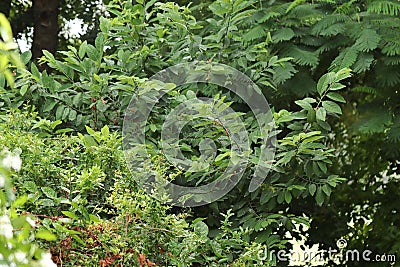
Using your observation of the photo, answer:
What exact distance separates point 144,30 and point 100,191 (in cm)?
124

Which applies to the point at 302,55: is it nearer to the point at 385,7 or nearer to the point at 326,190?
the point at 385,7

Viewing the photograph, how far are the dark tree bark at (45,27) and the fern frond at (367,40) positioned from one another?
3.12m

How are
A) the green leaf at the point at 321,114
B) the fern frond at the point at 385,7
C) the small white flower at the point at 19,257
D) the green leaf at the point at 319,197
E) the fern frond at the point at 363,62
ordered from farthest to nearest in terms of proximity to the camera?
the fern frond at the point at 385,7 → the fern frond at the point at 363,62 → the green leaf at the point at 319,197 → the green leaf at the point at 321,114 → the small white flower at the point at 19,257

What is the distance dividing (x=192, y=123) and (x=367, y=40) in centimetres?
111

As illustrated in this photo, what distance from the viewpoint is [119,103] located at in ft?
11.1

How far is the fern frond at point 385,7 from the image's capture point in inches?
142

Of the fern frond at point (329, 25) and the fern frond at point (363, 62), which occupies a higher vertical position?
the fern frond at point (329, 25)

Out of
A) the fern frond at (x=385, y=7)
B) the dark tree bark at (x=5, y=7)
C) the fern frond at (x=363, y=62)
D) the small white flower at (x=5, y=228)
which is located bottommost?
the small white flower at (x=5, y=228)

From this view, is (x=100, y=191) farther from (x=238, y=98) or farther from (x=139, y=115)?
(x=238, y=98)

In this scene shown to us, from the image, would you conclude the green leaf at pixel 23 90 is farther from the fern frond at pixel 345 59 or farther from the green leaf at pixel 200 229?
the fern frond at pixel 345 59

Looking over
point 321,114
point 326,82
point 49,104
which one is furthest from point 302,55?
point 49,104

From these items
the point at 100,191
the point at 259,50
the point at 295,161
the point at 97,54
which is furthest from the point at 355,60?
the point at 100,191

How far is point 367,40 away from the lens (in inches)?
139

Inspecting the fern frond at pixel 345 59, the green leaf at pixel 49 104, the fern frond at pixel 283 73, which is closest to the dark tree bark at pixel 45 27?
the green leaf at pixel 49 104
